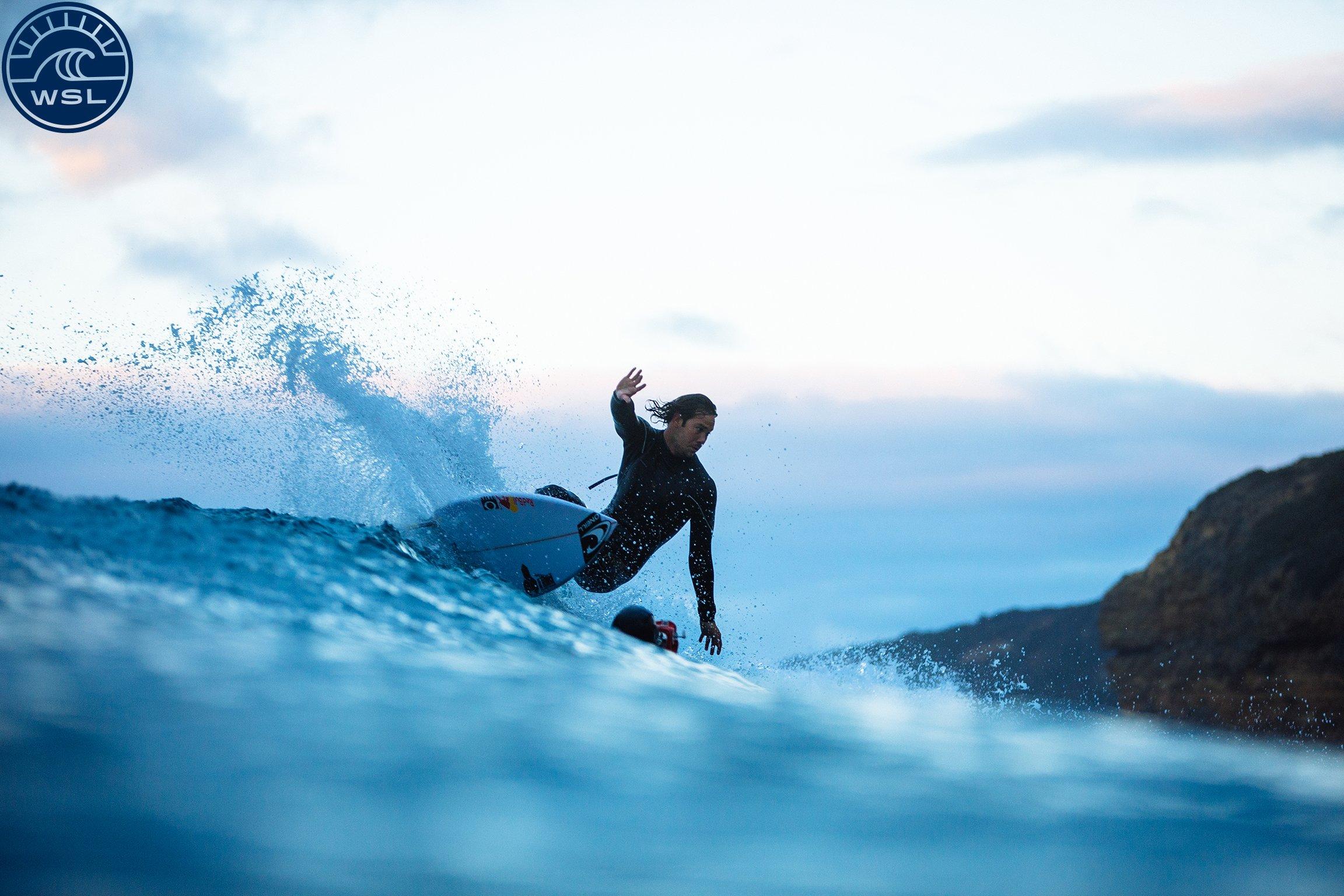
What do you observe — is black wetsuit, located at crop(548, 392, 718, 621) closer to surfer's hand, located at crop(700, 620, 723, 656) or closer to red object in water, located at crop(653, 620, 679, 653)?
surfer's hand, located at crop(700, 620, 723, 656)

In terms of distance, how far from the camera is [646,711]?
3701 mm

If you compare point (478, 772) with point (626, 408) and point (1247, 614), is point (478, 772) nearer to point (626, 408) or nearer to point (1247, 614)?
point (626, 408)

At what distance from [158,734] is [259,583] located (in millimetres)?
1247

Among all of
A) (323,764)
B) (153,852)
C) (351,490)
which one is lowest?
(153,852)

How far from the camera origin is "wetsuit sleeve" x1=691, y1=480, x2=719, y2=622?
6.74m

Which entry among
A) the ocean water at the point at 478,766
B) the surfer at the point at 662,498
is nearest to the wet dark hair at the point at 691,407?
the surfer at the point at 662,498

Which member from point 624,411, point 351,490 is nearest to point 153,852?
point 624,411

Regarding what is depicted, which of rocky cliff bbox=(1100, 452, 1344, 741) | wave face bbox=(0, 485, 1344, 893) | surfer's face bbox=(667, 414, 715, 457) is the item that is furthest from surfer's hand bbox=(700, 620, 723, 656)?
rocky cliff bbox=(1100, 452, 1344, 741)

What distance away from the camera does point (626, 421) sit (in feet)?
21.3

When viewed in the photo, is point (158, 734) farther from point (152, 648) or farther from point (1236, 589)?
point (1236, 589)

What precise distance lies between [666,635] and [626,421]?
5.68ft

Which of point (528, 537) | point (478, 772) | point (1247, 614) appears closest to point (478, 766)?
point (478, 772)

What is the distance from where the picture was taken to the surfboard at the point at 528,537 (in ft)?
21.1

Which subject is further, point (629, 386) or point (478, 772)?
point (629, 386)
